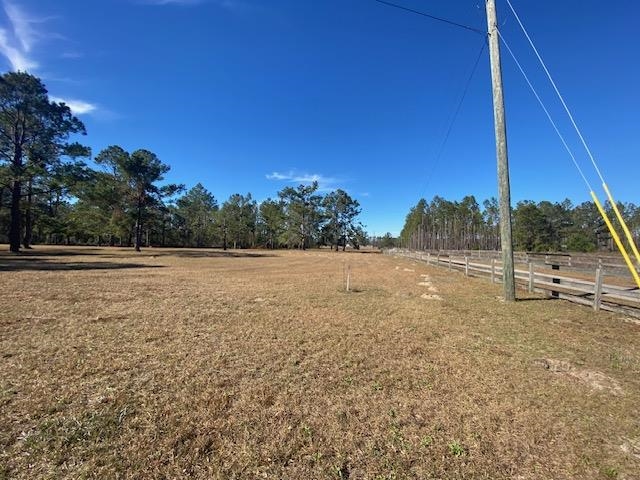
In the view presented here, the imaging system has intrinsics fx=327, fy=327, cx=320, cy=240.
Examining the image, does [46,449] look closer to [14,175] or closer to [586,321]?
[586,321]

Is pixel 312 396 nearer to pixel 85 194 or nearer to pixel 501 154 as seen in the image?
pixel 501 154

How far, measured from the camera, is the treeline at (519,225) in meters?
75.0

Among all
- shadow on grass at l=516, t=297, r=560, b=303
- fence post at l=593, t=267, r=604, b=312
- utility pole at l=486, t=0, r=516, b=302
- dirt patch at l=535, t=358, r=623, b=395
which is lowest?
dirt patch at l=535, t=358, r=623, b=395

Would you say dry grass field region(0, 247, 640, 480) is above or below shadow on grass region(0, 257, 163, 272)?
below

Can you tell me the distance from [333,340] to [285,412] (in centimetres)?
249

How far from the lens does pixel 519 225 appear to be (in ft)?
249

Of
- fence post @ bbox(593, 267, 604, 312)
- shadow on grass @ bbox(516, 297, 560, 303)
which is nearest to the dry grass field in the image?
fence post @ bbox(593, 267, 604, 312)

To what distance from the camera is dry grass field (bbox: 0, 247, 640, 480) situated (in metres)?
2.69

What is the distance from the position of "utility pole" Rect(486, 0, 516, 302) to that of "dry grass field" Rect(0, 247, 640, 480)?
84.4 inches

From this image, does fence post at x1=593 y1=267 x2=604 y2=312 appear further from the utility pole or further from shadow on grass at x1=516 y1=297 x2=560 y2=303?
the utility pole

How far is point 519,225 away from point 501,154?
77812 mm

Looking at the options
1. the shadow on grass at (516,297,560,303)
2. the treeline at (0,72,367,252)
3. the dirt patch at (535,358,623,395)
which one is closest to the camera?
the dirt patch at (535,358,623,395)

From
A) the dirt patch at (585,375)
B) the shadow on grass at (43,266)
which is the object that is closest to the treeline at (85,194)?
the shadow on grass at (43,266)

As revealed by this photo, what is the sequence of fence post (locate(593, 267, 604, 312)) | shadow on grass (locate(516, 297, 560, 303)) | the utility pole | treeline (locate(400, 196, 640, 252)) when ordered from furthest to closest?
treeline (locate(400, 196, 640, 252)) < shadow on grass (locate(516, 297, 560, 303)) < the utility pole < fence post (locate(593, 267, 604, 312))
